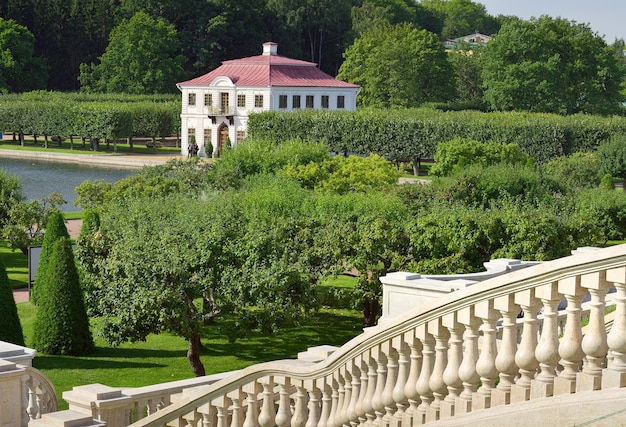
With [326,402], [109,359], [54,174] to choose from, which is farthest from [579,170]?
[326,402]

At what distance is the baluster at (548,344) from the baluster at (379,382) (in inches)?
58.3

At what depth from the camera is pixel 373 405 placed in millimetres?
7301

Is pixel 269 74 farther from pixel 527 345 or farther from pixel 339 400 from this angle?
pixel 527 345

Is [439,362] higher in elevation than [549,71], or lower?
lower

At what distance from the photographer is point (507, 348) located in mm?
6207

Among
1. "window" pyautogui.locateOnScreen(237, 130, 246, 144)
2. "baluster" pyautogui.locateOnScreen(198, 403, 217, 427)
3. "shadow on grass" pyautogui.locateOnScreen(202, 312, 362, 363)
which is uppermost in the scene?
"baluster" pyautogui.locateOnScreen(198, 403, 217, 427)

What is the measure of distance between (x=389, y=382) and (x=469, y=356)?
0.91 metres

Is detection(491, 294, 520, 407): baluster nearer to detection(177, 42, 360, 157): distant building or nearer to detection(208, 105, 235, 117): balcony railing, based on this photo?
detection(177, 42, 360, 157): distant building

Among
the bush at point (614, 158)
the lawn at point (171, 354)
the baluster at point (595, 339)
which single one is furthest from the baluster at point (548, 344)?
the bush at point (614, 158)

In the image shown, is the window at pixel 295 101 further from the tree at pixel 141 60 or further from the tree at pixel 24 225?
the tree at pixel 24 225

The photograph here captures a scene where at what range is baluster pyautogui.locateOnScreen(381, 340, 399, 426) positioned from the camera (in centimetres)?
719

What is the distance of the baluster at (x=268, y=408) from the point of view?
8.17 metres

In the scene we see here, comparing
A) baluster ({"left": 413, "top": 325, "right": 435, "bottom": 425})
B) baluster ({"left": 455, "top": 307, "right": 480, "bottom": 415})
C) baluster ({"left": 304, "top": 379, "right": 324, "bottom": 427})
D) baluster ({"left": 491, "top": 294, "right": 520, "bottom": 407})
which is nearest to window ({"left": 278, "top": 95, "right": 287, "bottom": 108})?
baluster ({"left": 304, "top": 379, "right": 324, "bottom": 427})

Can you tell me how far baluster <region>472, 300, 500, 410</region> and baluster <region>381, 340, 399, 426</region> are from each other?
0.89m
